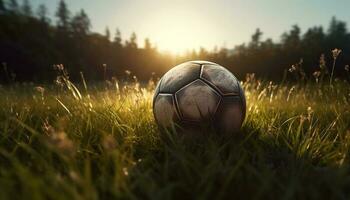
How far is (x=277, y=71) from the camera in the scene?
91.1ft

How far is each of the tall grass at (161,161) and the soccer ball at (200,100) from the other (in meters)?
0.17

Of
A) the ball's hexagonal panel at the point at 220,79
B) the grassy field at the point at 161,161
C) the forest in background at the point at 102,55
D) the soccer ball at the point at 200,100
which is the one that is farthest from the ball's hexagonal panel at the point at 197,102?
the forest in background at the point at 102,55

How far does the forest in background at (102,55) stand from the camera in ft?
66.7

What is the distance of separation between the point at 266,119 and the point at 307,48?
26032 millimetres

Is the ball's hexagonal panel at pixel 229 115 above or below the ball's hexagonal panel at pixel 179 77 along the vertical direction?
below

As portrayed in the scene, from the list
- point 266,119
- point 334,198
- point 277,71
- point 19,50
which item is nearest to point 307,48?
point 277,71

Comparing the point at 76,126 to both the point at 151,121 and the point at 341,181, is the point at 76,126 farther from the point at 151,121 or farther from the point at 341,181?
the point at 341,181

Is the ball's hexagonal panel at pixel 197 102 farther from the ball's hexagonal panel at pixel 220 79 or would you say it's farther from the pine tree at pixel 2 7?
the pine tree at pixel 2 7

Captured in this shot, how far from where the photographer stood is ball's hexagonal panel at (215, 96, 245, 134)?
10.9 ft

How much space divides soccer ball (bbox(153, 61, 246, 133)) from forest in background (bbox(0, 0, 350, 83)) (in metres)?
11.3

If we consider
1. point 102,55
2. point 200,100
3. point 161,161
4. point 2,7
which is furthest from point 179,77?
point 102,55

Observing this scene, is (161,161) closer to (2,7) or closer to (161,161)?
(161,161)

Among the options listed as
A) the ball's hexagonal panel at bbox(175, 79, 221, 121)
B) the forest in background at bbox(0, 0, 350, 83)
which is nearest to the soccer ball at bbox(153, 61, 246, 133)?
the ball's hexagonal panel at bbox(175, 79, 221, 121)

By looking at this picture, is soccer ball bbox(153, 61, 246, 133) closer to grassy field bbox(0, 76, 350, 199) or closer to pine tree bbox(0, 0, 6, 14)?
grassy field bbox(0, 76, 350, 199)
